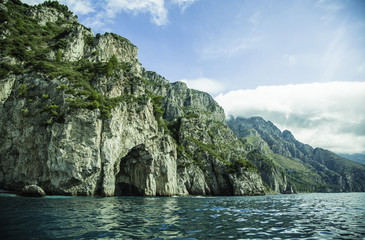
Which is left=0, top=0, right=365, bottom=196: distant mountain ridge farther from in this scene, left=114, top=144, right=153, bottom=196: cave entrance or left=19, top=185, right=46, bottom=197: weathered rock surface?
left=19, top=185, right=46, bottom=197: weathered rock surface

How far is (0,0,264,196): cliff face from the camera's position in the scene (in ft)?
153

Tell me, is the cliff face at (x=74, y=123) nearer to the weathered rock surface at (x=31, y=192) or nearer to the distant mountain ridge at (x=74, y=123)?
the distant mountain ridge at (x=74, y=123)

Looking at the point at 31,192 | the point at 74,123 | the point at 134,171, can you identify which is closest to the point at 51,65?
the point at 74,123

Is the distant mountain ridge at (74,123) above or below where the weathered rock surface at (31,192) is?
above

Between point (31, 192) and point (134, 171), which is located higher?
point (134, 171)

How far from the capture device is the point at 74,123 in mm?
48312

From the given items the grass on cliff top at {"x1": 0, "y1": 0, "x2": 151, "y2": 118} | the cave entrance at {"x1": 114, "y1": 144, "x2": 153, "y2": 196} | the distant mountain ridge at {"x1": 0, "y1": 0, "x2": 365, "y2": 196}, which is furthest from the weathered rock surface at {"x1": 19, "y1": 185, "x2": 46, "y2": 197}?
the cave entrance at {"x1": 114, "y1": 144, "x2": 153, "y2": 196}

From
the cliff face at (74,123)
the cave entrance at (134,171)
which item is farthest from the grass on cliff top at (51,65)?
the cave entrance at (134,171)

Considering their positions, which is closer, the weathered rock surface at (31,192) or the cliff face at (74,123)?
the weathered rock surface at (31,192)

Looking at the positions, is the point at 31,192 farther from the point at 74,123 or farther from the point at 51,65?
the point at 51,65

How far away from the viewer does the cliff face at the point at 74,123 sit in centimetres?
4659

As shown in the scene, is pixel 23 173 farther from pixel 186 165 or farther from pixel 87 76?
pixel 186 165

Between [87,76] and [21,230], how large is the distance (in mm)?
62108

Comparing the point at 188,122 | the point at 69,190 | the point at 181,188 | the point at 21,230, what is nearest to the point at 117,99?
the point at 69,190
